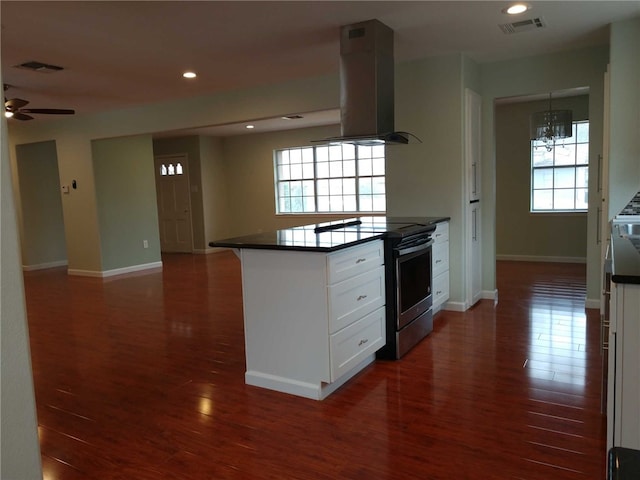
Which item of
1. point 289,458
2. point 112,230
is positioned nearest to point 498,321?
point 289,458

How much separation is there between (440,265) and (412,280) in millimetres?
908

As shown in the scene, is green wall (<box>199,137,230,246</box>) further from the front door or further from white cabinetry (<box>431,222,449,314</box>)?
white cabinetry (<box>431,222,449,314</box>)

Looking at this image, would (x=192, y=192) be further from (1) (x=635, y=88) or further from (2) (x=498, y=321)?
(1) (x=635, y=88)

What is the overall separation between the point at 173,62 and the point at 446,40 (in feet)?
7.92

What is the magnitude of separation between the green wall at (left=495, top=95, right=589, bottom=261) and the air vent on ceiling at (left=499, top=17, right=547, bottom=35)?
3604 millimetres

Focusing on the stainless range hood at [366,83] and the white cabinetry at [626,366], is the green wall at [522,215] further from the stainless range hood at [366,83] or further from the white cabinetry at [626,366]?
Answer: the white cabinetry at [626,366]

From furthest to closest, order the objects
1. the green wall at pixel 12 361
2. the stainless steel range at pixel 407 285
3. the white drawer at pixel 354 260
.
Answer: the stainless steel range at pixel 407 285 < the white drawer at pixel 354 260 < the green wall at pixel 12 361

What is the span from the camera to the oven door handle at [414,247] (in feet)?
11.1

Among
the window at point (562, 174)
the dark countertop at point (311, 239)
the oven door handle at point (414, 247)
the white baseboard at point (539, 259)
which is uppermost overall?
the window at point (562, 174)

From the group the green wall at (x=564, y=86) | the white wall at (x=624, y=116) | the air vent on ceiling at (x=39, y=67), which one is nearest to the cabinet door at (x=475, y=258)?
the green wall at (x=564, y=86)

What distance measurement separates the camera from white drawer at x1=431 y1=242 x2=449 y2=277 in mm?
4316

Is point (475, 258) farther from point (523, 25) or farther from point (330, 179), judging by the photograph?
point (330, 179)

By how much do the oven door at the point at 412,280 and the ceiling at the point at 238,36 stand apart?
166cm

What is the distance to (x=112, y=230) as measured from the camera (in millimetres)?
7555
